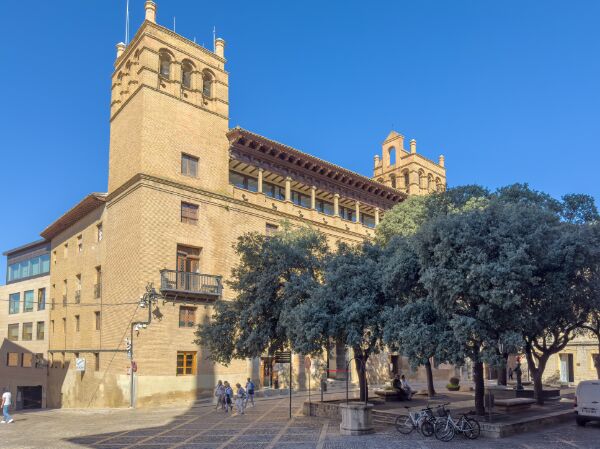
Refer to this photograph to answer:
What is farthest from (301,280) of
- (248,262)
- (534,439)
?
(534,439)

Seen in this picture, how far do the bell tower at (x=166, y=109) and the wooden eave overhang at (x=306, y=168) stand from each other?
4.28 feet

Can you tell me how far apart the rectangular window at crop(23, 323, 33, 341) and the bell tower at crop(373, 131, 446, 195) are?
35010 millimetres

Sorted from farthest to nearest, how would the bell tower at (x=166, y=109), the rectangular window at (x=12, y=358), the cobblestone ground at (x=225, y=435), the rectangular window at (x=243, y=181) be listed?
the rectangular window at (x=12, y=358) → the rectangular window at (x=243, y=181) → the bell tower at (x=166, y=109) → the cobblestone ground at (x=225, y=435)

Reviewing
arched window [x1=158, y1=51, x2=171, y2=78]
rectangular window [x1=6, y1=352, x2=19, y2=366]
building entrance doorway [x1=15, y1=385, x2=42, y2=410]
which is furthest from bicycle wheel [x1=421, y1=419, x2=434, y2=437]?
rectangular window [x1=6, y1=352, x2=19, y2=366]

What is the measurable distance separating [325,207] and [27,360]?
1153 inches

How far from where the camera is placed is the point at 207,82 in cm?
3506

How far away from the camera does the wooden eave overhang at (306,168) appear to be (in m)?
35.0

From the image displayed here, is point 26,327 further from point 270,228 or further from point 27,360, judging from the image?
point 270,228

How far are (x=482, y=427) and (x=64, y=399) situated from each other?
30.6 metres

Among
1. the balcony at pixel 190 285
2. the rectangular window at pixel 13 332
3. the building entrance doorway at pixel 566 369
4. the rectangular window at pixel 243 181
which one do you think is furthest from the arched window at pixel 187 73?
the building entrance doorway at pixel 566 369

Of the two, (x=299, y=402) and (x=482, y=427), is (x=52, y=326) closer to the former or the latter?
(x=299, y=402)

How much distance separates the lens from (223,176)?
33906 millimetres

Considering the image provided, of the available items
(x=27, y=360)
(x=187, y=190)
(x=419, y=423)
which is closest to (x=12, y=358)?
(x=27, y=360)

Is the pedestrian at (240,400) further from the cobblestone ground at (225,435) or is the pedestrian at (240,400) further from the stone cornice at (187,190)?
the stone cornice at (187,190)
